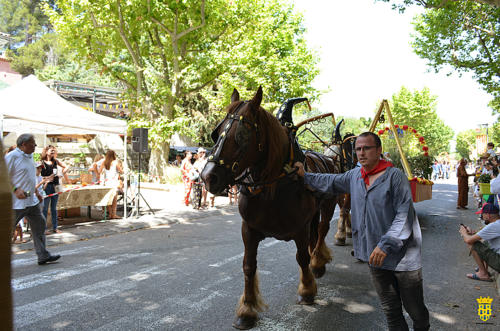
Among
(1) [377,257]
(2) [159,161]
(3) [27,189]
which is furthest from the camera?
(2) [159,161]

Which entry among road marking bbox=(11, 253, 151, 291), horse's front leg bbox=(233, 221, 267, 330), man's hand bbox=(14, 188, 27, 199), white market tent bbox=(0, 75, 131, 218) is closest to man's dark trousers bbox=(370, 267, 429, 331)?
horse's front leg bbox=(233, 221, 267, 330)

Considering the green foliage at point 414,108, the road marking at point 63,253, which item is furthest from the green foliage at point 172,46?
the green foliage at point 414,108

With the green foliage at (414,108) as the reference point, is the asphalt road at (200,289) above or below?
below

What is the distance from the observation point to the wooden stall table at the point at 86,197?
9227mm

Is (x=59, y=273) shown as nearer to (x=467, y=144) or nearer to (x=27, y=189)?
(x=27, y=189)

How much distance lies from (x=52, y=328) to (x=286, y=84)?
21.7 metres

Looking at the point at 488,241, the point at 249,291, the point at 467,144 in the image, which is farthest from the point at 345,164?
the point at 467,144

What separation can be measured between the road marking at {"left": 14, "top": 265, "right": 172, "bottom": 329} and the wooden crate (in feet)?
19.5

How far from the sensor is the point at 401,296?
274cm

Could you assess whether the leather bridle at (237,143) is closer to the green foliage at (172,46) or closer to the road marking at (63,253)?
the road marking at (63,253)

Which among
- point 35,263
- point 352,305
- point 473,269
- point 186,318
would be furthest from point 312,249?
point 35,263

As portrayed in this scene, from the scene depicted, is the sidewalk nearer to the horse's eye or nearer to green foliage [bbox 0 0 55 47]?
the horse's eye

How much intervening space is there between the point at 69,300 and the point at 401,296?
370 cm

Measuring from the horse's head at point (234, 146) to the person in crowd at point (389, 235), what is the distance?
2.82 ft
